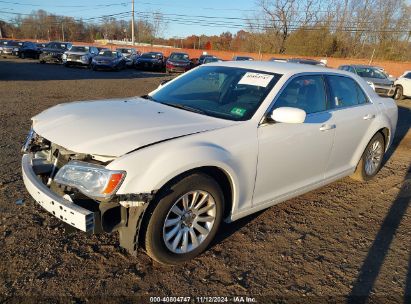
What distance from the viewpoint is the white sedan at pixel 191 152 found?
2633mm

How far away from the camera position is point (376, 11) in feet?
152

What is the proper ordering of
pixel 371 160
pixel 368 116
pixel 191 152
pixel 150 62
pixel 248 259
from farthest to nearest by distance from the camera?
pixel 150 62 → pixel 371 160 → pixel 368 116 → pixel 248 259 → pixel 191 152

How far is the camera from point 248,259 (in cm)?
325

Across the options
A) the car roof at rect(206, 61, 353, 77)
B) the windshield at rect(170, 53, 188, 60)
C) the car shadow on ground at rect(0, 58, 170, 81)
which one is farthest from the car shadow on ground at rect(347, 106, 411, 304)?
the windshield at rect(170, 53, 188, 60)

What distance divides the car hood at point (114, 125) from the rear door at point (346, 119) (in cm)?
165

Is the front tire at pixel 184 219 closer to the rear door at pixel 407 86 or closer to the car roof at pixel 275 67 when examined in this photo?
the car roof at pixel 275 67

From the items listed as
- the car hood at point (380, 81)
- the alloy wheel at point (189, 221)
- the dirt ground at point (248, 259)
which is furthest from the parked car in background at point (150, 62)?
the alloy wheel at point (189, 221)

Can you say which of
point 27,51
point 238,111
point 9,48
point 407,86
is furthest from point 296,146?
point 9,48

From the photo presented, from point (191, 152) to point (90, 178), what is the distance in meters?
0.78

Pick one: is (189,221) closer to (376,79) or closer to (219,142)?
(219,142)


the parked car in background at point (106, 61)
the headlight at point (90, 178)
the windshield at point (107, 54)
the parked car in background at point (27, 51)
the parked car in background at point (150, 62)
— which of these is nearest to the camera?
the headlight at point (90, 178)

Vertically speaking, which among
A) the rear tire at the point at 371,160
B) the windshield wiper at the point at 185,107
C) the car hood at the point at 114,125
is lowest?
the rear tire at the point at 371,160

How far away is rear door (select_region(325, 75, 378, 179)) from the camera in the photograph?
13.9ft

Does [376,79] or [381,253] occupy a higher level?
[376,79]
